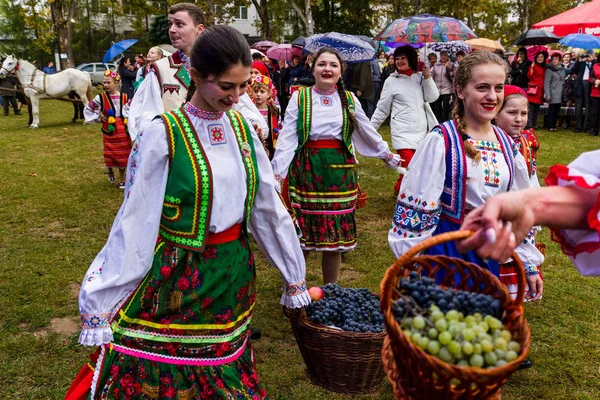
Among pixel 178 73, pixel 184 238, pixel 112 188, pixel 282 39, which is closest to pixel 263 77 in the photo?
pixel 178 73

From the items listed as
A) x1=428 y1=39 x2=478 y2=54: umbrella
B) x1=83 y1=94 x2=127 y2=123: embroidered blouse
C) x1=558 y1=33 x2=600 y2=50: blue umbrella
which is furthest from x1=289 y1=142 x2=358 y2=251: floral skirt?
x1=558 y1=33 x2=600 y2=50: blue umbrella

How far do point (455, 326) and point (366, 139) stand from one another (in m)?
3.44

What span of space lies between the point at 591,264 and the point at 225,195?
1.35 meters

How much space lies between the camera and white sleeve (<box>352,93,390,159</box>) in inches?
187

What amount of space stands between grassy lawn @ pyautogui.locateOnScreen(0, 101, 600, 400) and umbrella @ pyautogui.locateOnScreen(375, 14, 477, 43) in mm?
2136

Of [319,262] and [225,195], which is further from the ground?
[225,195]

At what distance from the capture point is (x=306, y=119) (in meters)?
4.58

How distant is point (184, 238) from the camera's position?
7.56 ft

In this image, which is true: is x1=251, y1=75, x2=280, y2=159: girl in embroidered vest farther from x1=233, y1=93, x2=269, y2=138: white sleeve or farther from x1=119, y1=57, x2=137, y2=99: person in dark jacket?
x1=119, y1=57, x2=137, y2=99: person in dark jacket

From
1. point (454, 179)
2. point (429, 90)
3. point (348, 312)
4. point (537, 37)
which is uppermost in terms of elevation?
point (537, 37)

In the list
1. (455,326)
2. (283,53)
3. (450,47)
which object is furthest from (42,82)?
(455,326)

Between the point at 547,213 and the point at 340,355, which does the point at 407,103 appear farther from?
the point at 547,213

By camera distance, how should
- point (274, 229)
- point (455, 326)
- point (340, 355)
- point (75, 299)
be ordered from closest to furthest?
1. point (455, 326)
2. point (274, 229)
3. point (340, 355)
4. point (75, 299)

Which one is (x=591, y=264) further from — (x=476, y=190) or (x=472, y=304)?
(x=476, y=190)
